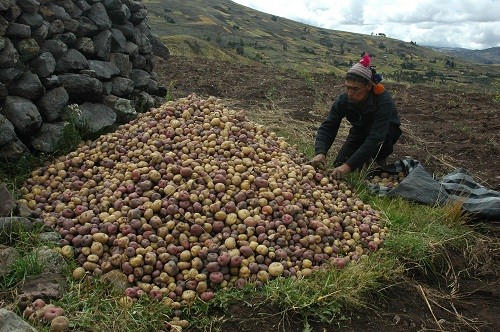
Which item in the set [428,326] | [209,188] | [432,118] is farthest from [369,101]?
[432,118]

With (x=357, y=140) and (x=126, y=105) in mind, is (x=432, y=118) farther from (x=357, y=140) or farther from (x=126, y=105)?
(x=126, y=105)

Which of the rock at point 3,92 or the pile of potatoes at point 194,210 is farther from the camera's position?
the rock at point 3,92

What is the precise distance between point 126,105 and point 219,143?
5.17 feet

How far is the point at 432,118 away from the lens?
8.98m

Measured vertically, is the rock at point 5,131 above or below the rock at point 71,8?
below

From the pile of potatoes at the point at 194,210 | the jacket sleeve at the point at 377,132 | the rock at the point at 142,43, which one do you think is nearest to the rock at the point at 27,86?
the pile of potatoes at the point at 194,210

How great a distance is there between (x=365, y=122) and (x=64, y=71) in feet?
10.4

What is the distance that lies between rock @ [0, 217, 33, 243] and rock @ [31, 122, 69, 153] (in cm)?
120

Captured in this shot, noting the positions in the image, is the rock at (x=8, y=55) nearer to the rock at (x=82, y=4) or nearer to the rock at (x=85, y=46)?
the rock at (x=85, y=46)

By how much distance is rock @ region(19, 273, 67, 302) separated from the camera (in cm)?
275

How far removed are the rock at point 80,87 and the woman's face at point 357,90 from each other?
8.44 feet

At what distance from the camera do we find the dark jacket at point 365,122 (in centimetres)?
463

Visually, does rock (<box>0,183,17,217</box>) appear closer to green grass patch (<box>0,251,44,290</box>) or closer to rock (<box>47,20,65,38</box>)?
green grass patch (<box>0,251,44,290</box>)

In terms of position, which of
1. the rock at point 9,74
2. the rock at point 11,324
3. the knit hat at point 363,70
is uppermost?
the knit hat at point 363,70
